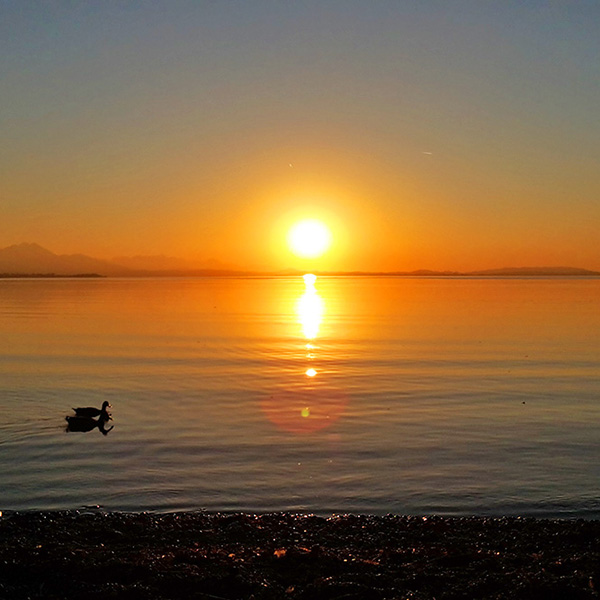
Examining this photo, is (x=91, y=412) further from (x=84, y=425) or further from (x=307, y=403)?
(x=307, y=403)

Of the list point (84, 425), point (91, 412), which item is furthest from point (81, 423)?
point (91, 412)

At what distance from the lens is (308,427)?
23.0 metres

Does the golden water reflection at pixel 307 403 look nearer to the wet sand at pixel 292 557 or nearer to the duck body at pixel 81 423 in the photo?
the duck body at pixel 81 423

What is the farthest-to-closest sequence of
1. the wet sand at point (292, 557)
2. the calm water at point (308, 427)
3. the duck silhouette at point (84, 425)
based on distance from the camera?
the duck silhouette at point (84, 425), the calm water at point (308, 427), the wet sand at point (292, 557)

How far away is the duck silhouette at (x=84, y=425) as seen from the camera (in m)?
22.3

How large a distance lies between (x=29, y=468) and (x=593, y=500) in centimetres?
1373

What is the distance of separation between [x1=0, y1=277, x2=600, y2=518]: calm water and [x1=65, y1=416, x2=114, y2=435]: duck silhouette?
0.41 metres

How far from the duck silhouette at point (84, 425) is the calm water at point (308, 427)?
41 cm

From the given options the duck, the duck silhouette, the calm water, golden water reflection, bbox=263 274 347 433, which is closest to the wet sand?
the calm water

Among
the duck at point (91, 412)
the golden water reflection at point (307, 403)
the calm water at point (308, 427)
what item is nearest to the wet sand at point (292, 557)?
the calm water at point (308, 427)

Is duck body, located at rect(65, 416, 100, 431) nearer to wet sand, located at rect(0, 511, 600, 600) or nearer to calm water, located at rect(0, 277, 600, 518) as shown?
calm water, located at rect(0, 277, 600, 518)

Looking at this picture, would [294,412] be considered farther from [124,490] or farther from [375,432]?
[124,490]

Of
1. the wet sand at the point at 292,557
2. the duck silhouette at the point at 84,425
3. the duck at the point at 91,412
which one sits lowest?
the wet sand at the point at 292,557

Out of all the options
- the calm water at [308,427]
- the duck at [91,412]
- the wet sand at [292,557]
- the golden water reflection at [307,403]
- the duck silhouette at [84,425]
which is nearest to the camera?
the wet sand at [292,557]
